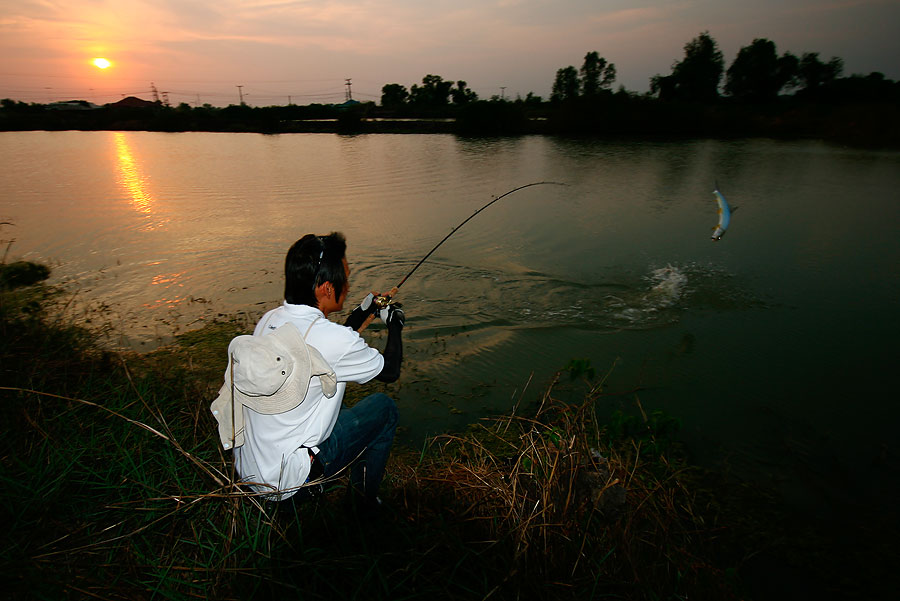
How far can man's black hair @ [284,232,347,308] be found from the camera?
1.78 metres

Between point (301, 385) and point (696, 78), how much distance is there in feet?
126

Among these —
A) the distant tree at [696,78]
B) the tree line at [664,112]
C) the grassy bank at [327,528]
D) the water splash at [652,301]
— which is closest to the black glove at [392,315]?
the grassy bank at [327,528]

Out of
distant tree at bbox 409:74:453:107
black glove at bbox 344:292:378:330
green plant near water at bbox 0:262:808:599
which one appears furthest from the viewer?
distant tree at bbox 409:74:453:107

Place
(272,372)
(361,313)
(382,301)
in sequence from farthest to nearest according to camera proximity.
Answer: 1. (382,301)
2. (361,313)
3. (272,372)

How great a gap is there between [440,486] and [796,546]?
7.18 feet

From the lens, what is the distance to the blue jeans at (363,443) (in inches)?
75.2

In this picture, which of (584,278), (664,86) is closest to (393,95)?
Answer: (664,86)

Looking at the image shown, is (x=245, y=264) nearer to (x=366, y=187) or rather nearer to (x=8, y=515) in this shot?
(x=8, y=515)

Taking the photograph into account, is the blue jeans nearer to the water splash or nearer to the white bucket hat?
the white bucket hat

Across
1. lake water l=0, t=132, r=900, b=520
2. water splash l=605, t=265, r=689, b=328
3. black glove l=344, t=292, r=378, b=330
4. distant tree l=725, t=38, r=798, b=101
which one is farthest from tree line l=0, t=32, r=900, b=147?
black glove l=344, t=292, r=378, b=330

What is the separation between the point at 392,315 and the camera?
7.43 feet

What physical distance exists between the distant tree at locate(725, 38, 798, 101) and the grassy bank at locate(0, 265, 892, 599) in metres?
37.4

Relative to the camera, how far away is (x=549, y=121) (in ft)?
93.0

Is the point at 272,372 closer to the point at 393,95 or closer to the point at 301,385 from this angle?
the point at 301,385
